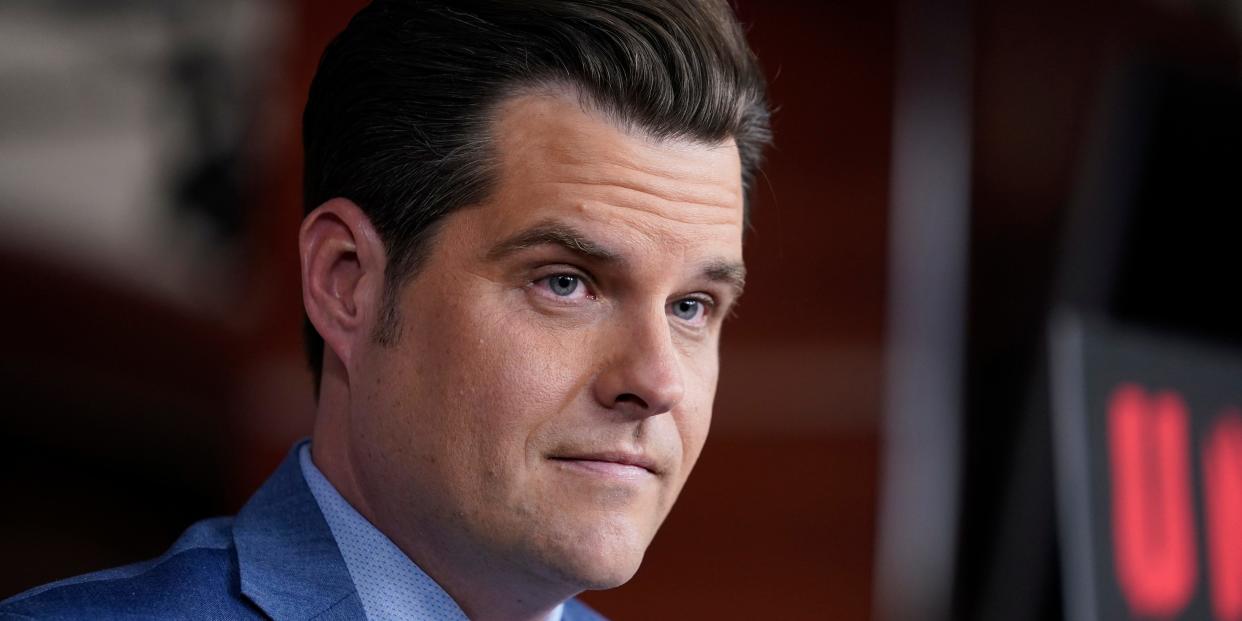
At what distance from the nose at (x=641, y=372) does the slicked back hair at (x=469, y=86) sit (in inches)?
5.3

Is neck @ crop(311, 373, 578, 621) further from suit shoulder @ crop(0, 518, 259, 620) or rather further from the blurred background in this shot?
the blurred background

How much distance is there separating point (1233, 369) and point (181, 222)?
1737 millimetres

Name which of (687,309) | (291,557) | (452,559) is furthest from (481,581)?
Answer: (687,309)

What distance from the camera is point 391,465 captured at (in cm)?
105

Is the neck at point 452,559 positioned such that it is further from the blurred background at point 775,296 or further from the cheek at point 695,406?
the blurred background at point 775,296

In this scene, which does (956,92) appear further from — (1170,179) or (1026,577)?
(1026,577)

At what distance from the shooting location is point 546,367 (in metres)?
1.01

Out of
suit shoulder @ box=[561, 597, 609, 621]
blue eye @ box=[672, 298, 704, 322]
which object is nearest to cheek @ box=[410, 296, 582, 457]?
blue eye @ box=[672, 298, 704, 322]

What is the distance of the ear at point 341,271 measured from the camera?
1092 mm

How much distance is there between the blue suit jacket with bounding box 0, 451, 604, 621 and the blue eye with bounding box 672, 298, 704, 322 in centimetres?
28

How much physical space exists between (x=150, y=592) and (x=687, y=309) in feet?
1.32

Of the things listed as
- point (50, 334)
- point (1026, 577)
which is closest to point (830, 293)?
point (1026, 577)

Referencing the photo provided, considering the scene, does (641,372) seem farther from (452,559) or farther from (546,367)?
(452,559)

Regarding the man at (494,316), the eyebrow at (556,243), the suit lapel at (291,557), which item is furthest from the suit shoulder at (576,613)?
the eyebrow at (556,243)
